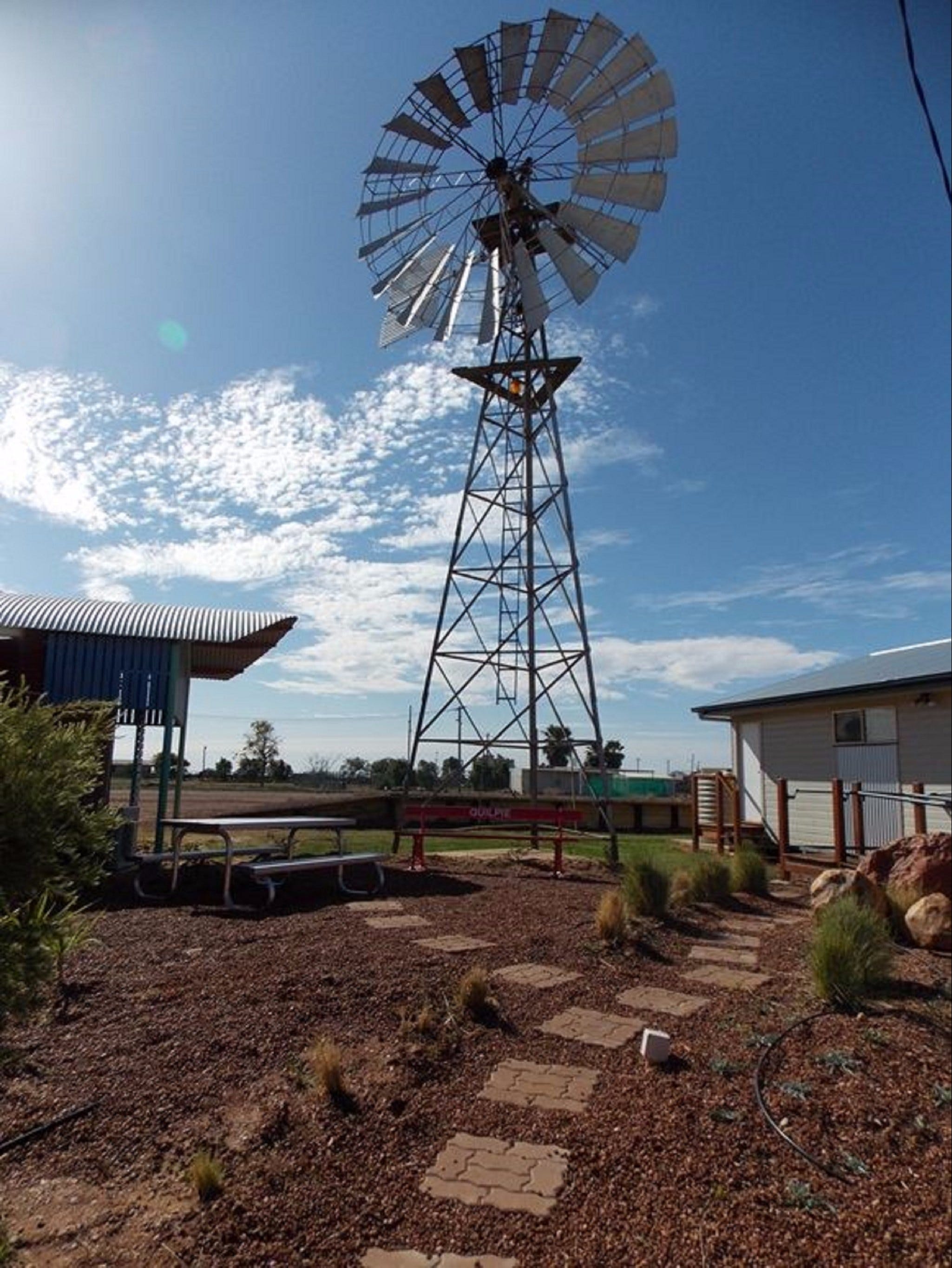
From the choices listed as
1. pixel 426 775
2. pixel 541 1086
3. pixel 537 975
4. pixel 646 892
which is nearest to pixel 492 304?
pixel 646 892

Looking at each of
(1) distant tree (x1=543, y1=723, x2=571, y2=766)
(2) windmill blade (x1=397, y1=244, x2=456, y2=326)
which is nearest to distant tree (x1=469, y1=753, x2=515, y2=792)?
(1) distant tree (x1=543, y1=723, x2=571, y2=766)

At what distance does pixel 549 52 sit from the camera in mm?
13617

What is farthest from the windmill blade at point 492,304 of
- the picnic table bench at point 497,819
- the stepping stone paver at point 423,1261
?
the stepping stone paver at point 423,1261

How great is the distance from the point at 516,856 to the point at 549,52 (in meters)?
13.1

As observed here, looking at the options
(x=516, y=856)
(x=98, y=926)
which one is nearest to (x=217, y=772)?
(x=516, y=856)

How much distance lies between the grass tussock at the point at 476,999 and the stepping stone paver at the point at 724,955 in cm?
237

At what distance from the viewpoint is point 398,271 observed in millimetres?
16031

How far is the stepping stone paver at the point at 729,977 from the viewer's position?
20.1ft

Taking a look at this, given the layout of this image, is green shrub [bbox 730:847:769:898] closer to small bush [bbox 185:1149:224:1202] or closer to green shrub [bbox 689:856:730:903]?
green shrub [bbox 689:856:730:903]

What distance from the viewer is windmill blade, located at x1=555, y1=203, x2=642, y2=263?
1409 centimetres

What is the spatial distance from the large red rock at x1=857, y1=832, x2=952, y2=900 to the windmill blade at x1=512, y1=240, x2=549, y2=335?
1038cm

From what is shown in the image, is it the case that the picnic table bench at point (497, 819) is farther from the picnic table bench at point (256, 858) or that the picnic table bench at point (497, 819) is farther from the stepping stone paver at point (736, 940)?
the stepping stone paver at point (736, 940)

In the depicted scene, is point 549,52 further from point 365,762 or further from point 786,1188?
point 365,762

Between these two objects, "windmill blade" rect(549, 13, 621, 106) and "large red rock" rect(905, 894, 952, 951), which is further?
"windmill blade" rect(549, 13, 621, 106)
